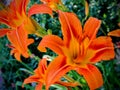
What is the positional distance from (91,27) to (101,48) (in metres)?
0.04

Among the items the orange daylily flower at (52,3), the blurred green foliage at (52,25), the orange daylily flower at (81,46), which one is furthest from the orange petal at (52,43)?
the blurred green foliage at (52,25)

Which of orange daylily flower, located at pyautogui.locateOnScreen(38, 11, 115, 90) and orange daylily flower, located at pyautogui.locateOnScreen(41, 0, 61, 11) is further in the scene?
orange daylily flower, located at pyautogui.locateOnScreen(41, 0, 61, 11)

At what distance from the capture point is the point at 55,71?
67 centimetres

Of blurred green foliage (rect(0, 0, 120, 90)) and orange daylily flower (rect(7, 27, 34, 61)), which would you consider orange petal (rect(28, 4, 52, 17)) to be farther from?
blurred green foliage (rect(0, 0, 120, 90))

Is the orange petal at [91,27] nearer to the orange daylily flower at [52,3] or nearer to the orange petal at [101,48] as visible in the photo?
the orange petal at [101,48]

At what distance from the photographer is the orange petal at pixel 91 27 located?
697 mm

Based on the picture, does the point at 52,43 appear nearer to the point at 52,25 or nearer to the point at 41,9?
the point at 41,9

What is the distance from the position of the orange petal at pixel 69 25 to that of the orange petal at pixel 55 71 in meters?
0.05

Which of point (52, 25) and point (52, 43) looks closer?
point (52, 43)

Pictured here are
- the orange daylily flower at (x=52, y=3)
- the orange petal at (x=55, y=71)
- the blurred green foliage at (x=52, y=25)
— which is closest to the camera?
the orange petal at (x=55, y=71)

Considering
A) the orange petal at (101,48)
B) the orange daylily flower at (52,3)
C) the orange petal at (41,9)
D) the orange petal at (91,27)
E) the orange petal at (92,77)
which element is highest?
the orange daylily flower at (52,3)

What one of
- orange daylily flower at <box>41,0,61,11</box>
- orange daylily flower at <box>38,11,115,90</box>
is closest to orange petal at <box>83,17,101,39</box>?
orange daylily flower at <box>38,11,115,90</box>

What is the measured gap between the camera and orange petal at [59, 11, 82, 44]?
0.69m

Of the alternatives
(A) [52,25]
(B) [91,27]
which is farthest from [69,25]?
(A) [52,25]
